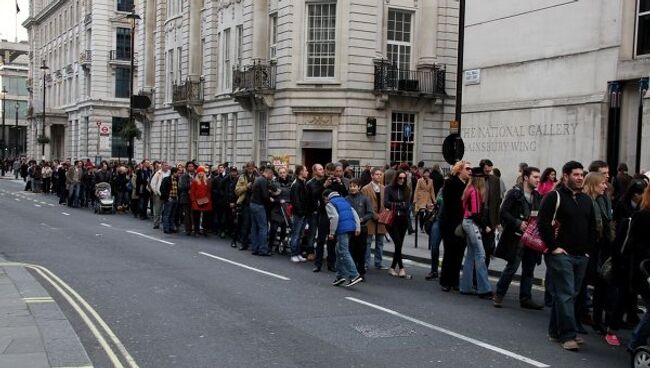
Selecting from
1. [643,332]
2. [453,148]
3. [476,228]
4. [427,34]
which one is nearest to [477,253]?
[476,228]

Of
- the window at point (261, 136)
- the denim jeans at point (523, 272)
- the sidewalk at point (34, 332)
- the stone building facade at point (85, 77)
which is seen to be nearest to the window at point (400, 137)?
the window at point (261, 136)

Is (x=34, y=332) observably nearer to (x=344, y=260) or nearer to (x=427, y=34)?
(x=344, y=260)

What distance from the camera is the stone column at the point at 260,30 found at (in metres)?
35.3

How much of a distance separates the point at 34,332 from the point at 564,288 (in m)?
5.70

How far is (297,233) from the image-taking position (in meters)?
15.0

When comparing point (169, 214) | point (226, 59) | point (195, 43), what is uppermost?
point (195, 43)

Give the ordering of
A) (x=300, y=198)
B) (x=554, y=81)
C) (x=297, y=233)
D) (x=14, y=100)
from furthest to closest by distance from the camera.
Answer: (x=14, y=100) < (x=554, y=81) < (x=297, y=233) < (x=300, y=198)

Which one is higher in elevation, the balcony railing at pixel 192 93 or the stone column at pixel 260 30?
the stone column at pixel 260 30

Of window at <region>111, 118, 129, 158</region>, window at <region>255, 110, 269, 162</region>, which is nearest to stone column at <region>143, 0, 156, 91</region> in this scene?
window at <region>255, 110, 269, 162</region>

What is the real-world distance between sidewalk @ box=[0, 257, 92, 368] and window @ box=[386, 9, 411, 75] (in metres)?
25.2

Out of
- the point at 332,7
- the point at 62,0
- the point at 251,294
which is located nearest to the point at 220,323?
the point at 251,294

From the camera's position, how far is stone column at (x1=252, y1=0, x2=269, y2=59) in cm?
3528

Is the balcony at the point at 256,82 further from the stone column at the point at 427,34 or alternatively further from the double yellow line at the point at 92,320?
the double yellow line at the point at 92,320

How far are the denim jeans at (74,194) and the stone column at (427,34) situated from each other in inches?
641
